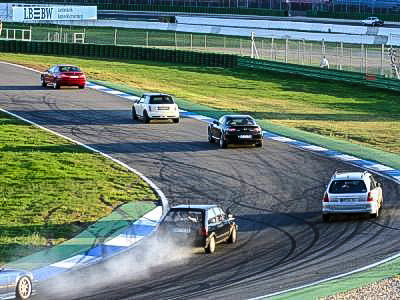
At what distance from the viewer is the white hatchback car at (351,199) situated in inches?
1140

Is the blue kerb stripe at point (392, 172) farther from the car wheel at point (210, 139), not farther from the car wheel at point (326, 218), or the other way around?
the car wheel at point (210, 139)

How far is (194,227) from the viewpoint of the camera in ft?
83.6

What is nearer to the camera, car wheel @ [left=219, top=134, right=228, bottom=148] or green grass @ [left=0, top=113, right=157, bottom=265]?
green grass @ [left=0, top=113, right=157, bottom=265]

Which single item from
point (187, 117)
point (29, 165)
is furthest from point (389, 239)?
point (187, 117)

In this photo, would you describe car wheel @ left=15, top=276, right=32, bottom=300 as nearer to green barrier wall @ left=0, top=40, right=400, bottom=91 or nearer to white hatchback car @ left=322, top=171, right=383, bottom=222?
white hatchback car @ left=322, top=171, right=383, bottom=222

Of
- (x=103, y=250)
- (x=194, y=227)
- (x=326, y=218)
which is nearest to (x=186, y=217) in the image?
(x=194, y=227)

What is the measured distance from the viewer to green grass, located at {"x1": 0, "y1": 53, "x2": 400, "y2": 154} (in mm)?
47844

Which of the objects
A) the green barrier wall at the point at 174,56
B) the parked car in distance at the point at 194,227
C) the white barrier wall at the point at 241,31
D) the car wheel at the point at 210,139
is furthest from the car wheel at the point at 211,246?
the white barrier wall at the point at 241,31

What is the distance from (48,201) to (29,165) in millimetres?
5305

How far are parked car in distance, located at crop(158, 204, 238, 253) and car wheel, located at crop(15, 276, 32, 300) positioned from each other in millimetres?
5067

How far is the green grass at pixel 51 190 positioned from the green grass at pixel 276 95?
11.4m

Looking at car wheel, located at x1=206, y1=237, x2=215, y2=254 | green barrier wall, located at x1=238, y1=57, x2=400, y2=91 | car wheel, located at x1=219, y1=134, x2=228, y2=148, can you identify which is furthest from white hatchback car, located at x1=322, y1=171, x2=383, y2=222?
green barrier wall, located at x1=238, y1=57, x2=400, y2=91

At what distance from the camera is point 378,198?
97.5ft

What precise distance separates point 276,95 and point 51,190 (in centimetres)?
2921
